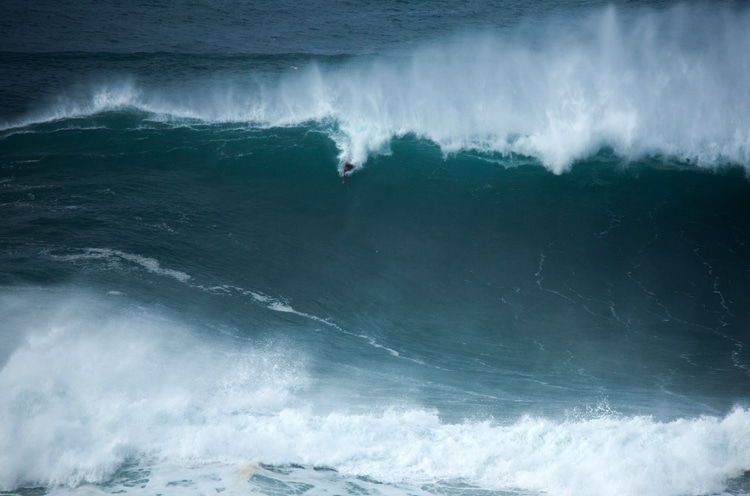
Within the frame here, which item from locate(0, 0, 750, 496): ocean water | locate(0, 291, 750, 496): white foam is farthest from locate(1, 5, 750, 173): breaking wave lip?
locate(0, 291, 750, 496): white foam

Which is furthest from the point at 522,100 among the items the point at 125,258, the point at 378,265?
the point at 125,258

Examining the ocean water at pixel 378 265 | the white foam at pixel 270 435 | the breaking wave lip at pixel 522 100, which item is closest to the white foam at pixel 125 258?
the ocean water at pixel 378 265

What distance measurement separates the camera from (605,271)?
16281 mm

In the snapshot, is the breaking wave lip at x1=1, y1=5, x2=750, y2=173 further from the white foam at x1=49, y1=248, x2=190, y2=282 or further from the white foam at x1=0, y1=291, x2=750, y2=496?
the white foam at x1=0, y1=291, x2=750, y2=496

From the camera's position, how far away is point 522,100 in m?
21.3

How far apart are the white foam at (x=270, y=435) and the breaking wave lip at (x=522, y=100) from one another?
9652mm

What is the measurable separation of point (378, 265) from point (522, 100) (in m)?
8.93

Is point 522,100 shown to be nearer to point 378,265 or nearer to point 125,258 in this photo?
point 378,265

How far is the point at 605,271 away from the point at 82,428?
42.6ft

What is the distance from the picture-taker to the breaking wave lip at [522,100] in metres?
20.0

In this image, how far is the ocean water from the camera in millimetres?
11898

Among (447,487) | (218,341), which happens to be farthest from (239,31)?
(447,487)

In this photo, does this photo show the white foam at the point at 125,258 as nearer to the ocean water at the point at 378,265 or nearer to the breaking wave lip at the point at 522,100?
the ocean water at the point at 378,265

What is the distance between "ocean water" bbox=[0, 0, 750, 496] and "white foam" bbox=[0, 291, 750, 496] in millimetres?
53
